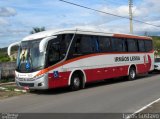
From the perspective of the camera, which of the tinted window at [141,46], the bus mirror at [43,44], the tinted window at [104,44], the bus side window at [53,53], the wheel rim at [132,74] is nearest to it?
the bus mirror at [43,44]

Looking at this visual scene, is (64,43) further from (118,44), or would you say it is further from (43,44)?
(118,44)

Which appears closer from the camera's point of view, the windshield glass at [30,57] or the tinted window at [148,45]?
the windshield glass at [30,57]

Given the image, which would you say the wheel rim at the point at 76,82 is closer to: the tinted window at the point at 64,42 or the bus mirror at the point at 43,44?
the tinted window at the point at 64,42

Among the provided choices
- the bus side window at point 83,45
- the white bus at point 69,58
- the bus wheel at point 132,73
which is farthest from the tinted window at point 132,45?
the bus side window at point 83,45

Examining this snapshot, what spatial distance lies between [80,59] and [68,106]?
5982 millimetres

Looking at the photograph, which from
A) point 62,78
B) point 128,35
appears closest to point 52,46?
point 62,78

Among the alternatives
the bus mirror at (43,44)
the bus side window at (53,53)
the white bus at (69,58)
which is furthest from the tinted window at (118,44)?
the bus mirror at (43,44)

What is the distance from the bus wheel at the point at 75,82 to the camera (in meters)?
16.6

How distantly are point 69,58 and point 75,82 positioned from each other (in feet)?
4.42

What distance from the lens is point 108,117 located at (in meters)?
9.20

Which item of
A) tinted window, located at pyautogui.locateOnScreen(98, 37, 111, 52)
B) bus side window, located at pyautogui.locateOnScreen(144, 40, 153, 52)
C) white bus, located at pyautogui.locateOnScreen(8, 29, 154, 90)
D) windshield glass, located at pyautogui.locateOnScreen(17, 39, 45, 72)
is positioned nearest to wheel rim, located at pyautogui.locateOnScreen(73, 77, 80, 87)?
white bus, located at pyautogui.locateOnScreen(8, 29, 154, 90)

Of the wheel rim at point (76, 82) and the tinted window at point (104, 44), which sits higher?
the tinted window at point (104, 44)

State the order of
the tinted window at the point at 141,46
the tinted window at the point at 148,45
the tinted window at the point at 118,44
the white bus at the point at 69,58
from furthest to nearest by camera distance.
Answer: the tinted window at the point at 148,45 < the tinted window at the point at 141,46 < the tinted window at the point at 118,44 < the white bus at the point at 69,58

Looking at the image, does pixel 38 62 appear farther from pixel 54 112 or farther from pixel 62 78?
pixel 54 112
